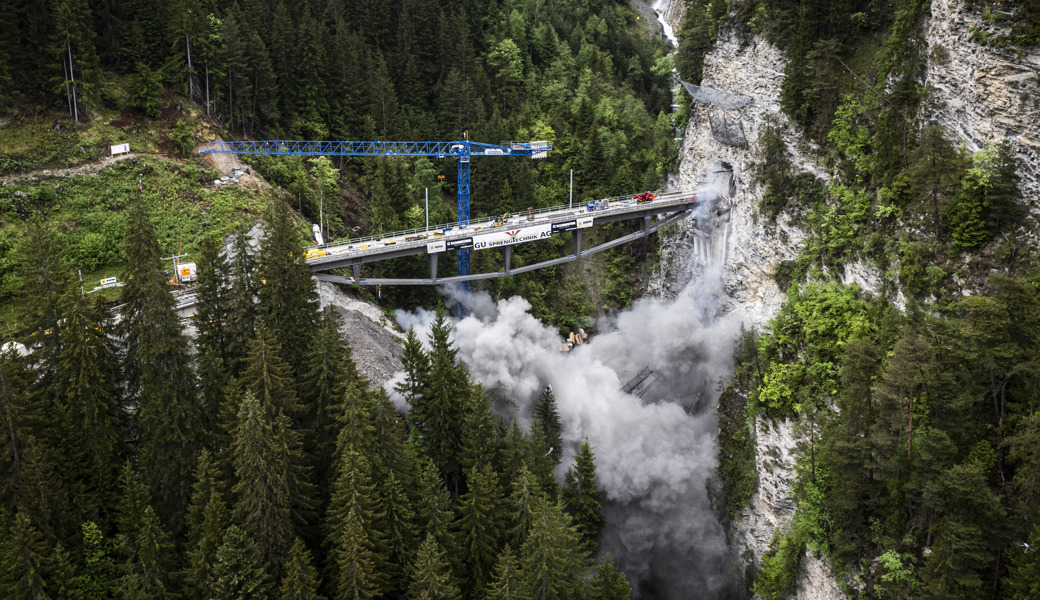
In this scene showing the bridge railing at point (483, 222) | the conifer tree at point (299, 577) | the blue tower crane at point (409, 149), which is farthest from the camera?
the blue tower crane at point (409, 149)

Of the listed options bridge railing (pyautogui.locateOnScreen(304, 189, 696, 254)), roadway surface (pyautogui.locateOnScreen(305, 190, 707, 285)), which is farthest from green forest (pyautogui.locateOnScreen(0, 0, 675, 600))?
roadway surface (pyautogui.locateOnScreen(305, 190, 707, 285))

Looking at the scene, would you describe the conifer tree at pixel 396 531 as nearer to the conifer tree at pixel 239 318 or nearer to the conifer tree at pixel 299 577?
the conifer tree at pixel 299 577

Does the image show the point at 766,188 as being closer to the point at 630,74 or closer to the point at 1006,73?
the point at 1006,73

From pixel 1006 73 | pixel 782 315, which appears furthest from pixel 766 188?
pixel 1006 73

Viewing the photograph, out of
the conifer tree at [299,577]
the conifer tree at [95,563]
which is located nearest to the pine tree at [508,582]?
the conifer tree at [299,577]

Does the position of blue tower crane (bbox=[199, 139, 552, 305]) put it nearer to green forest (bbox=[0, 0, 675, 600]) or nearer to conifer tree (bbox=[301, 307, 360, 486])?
green forest (bbox=[0, 0, 675, 600])

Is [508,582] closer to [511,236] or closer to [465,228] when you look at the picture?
[511,236]
